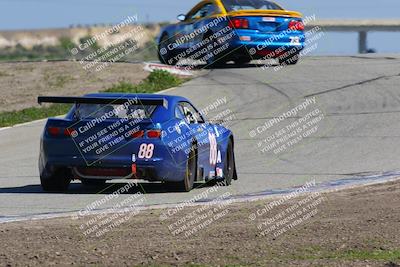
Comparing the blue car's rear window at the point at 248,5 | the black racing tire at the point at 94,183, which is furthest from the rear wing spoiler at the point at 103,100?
the blue car's rear window at the point at 248,5

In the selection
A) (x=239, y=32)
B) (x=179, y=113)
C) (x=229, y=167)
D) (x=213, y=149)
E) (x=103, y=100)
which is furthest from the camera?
(x=239, y=32)

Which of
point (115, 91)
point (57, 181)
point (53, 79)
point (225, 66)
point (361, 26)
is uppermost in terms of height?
point (57, 181)

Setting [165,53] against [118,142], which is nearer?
[118,142]

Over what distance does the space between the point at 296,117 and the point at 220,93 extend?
10.6 feet

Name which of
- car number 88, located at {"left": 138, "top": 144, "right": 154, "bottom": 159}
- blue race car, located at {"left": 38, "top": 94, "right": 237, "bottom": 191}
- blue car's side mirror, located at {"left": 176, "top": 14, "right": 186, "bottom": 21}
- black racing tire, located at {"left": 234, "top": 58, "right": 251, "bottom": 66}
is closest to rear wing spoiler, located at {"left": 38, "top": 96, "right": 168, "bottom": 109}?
blue race car, located at {"left": 38, "top": 94, "right": 237, "bottom": 191}

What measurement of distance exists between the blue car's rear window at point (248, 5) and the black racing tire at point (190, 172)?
1391 centimetres

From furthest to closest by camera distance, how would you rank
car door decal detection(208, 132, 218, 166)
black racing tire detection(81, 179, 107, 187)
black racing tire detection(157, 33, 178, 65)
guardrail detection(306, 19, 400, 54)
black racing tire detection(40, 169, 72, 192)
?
guardrail detection(306, 19, 400, 54)
black racing tire detection(157, 33, 178, 65)
black racing tire detection(81, 179, 107, 187)
car door decal detection(208, 132, 218, 166)
black racing tire detection(40, 169, 72, 192)

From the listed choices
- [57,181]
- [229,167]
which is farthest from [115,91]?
[57,181]

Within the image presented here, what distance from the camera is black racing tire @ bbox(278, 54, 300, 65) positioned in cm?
2677

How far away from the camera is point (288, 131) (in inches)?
749

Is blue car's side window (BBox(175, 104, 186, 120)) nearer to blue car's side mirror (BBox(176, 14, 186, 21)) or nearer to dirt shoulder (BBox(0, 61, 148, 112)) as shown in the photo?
dirt shoulder (BBox(0, 61, 148, 112))

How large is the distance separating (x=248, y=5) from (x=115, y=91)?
167 inches

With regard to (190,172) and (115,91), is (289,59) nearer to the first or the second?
(115,91)

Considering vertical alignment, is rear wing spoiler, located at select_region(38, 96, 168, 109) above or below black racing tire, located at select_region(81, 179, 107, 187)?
above
